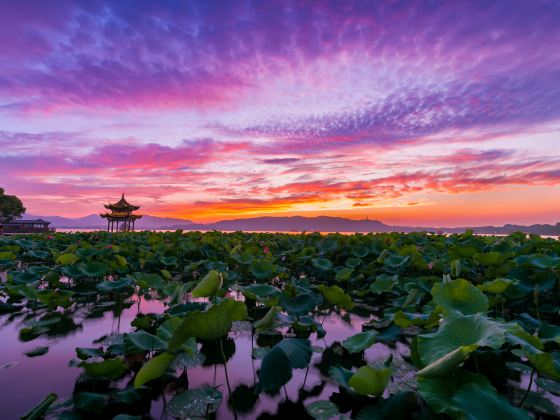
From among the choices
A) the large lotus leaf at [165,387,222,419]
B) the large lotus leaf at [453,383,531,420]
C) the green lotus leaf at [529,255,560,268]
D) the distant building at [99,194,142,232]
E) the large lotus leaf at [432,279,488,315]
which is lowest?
the large lotus leaf at [165,387,222,419]

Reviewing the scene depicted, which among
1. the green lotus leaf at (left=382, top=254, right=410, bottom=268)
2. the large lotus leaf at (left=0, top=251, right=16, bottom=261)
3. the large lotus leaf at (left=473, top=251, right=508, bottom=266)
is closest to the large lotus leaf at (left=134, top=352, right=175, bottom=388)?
the large lotus leaf at (left=473, top=251, right=508, bottom=266)

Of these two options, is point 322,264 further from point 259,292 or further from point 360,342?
point 360,342

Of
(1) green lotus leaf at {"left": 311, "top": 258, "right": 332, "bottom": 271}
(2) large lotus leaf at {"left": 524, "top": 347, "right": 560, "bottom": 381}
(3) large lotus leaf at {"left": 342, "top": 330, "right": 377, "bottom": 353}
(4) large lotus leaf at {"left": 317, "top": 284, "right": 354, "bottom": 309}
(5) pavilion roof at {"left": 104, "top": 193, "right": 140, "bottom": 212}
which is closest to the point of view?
(2) large lotus leaf at {"left": 524, "top": 347, "right": 560, "bottom": 381}

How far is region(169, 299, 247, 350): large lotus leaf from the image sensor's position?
149cm

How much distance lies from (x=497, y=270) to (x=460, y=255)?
29.0 inches

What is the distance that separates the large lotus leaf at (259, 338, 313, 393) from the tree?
53799mm

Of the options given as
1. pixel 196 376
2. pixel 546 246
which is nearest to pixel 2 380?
pixel 196 376

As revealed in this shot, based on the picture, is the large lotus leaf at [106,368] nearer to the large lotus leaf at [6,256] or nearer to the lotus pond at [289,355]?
the lotus pond at [289,355]

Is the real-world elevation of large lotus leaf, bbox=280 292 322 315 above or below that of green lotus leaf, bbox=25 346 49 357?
above

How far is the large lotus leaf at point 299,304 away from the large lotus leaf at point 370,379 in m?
1.26

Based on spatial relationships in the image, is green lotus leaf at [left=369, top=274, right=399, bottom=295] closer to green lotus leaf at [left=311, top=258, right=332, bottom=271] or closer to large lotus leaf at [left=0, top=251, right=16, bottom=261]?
green lotus leaf at [left=311, top=258, right=332, bottom=271]

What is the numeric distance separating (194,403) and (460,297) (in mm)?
1615

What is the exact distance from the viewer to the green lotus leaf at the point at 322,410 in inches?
68.1

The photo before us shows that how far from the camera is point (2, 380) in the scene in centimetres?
213
